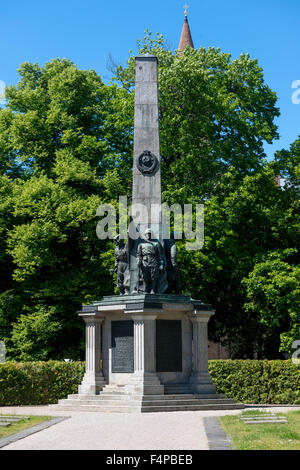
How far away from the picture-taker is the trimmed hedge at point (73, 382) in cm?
2578

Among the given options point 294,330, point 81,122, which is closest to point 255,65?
point 81,122

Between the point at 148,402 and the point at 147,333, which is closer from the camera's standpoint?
the point at 148,402

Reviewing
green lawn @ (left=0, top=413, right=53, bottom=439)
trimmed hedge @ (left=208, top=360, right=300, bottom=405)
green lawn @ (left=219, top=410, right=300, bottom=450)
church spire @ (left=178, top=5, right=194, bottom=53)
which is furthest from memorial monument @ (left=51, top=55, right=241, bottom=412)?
church spire @ (left=178, top=5, right=194, bottom=53)

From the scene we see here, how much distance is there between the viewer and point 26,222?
34844 mm

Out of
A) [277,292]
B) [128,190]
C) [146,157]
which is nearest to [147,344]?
[146,157]

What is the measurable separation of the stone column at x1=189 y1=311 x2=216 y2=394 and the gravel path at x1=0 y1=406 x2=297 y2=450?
116 inches

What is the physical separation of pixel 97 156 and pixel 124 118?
94.9 inches

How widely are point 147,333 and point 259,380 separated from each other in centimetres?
736

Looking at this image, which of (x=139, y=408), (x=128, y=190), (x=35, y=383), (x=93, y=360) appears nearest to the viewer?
(x=139, y=408)

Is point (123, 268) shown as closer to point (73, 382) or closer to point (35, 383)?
point (73, 382)

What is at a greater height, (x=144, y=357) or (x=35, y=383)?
(x=144, y=357)

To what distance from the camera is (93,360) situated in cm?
2245

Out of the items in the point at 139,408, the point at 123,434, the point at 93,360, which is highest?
the point at 93,360

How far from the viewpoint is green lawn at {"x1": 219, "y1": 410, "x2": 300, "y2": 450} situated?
1139 centimetres
